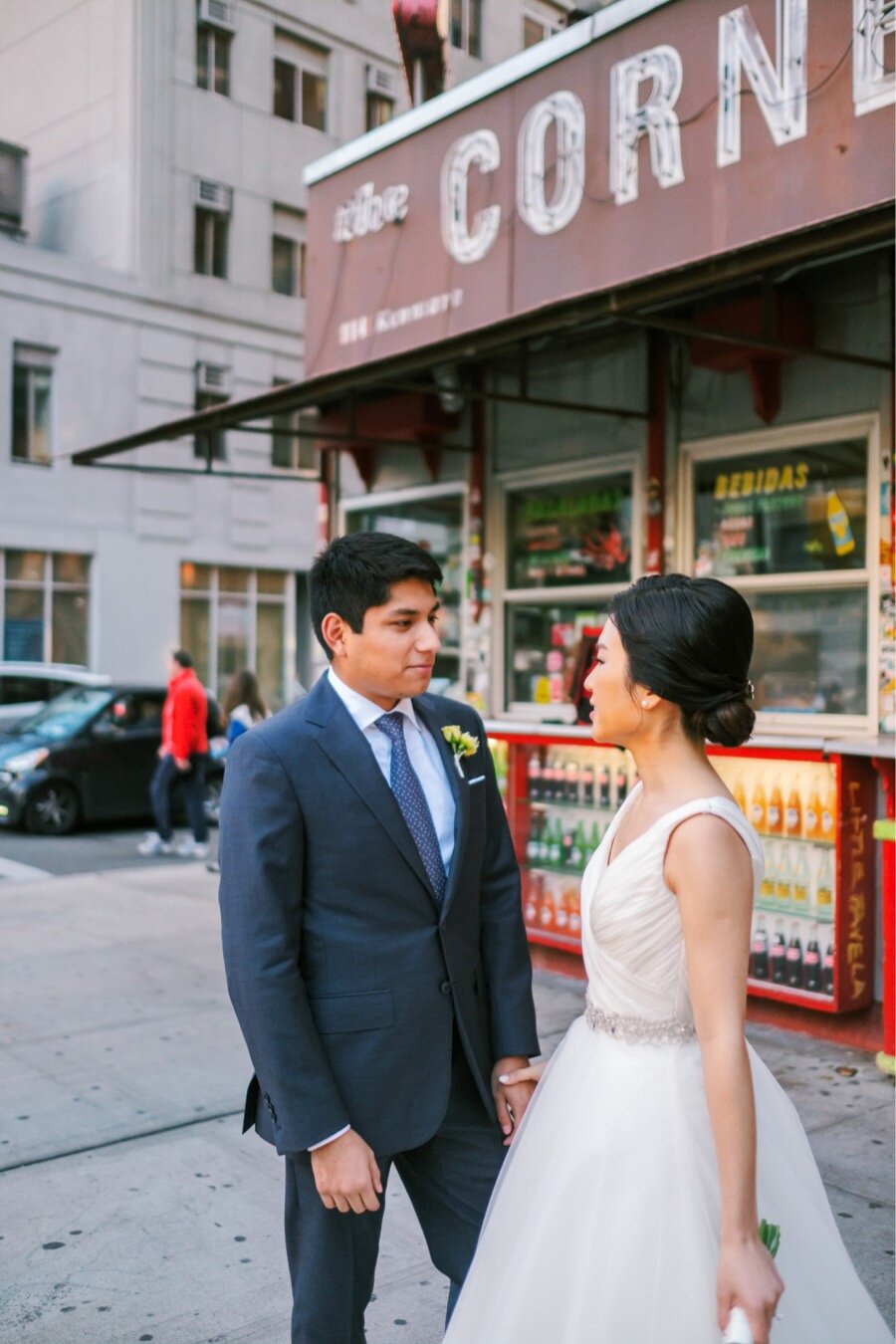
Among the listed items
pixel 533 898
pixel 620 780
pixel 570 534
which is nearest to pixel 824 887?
pixel 620 780

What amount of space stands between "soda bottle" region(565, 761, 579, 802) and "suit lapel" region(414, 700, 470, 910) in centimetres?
446

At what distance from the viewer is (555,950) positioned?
7.05 m

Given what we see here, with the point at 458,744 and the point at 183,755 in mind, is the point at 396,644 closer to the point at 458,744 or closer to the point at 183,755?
the point at 458,744

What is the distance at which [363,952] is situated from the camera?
2.34 meters

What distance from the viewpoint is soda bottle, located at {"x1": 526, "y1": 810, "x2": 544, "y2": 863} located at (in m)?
7.32

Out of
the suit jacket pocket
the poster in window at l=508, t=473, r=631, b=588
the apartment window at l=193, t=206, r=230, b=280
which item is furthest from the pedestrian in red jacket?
the suit jacket pocket

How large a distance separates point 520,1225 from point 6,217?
19.7 m

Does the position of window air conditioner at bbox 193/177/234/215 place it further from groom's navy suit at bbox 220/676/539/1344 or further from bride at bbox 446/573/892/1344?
bride at bbox 446/573/892/1344

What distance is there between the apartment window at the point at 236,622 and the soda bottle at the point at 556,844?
48.9ft

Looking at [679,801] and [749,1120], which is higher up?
[679,801]

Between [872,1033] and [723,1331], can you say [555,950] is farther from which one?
[723,1331]

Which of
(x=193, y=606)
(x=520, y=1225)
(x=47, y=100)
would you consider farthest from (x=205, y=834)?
(x=193, y=606)

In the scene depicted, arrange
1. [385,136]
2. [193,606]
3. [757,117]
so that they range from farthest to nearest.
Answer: [193,606], [385,136], [757,117]

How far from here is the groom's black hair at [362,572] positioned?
241cm
